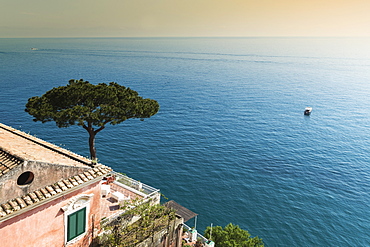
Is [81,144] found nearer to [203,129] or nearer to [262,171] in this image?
[203,129]

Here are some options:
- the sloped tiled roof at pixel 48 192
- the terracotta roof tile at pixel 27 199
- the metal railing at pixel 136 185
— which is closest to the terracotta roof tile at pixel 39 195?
the sloped tiled roof at pixel 48 192

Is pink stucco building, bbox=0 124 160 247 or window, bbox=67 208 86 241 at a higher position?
pink stucco building, bbox=0 124 160 247

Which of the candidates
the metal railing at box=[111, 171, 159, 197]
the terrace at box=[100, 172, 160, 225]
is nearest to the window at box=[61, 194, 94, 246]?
the terrace at box=[100, 172, 160, 225]

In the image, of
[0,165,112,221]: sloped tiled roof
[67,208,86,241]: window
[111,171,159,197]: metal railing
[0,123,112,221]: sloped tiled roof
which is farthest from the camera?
[111,171,159,197]: metal railing

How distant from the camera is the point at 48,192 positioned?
13.0 m

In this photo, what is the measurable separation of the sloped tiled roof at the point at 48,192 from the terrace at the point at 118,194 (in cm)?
354

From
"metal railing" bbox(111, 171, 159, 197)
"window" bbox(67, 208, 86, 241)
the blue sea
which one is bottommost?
the blue sea

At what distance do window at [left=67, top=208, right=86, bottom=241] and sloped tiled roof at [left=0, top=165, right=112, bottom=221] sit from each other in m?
1.75

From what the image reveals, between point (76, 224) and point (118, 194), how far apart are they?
17.9ft

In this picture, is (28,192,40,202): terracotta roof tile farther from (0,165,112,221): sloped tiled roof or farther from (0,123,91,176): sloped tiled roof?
(0,123,91,176): sloped tiled roof

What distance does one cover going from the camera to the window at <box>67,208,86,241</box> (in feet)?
47.5

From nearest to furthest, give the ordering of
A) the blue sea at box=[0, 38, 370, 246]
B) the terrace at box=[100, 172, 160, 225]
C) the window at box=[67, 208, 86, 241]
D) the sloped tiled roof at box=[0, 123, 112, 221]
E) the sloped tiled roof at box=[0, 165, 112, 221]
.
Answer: the sloped tiled roof at box=[0, 165, 112, 221] → the sloped tiled roof at box=[0, 123, 112, 221] → the window at box=[67, 208, 86, 241] → the terrace at box=[100, 172, 160, 225] → the blue sea at box=[0, 38, 370, 246]

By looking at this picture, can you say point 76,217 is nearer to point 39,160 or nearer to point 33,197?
point 33,197

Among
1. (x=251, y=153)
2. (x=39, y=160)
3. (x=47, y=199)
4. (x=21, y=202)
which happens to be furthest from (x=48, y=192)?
(x=251, y=153)
